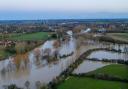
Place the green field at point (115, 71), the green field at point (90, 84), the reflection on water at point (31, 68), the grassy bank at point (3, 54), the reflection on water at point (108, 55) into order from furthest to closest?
the grassy bank at point (3, 54) < the reflection on water at point (108, 55) < the reflection on water at point (31, 68) < the green field at point (115, 71) < the green field at point (90, 84)

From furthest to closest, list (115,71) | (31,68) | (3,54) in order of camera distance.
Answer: (3,54), (31,68), (115,71)

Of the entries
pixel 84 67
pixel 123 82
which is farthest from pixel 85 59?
pixel 123 82

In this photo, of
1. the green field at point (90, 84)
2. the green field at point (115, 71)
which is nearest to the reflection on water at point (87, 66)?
the green field at point (115, 71)

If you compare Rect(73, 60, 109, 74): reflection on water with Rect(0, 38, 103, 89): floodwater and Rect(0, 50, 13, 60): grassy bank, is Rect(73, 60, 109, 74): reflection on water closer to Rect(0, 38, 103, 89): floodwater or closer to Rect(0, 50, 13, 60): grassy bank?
Rect(0, 38, 103, 89): floodwater

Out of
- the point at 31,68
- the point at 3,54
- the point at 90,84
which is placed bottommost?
the point at 3,54

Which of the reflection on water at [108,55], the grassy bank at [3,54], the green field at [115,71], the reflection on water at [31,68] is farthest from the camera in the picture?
the grassy bank at [3,54]

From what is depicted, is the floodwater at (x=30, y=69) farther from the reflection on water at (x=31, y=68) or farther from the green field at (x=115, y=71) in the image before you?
the green field at (x=115, y=71)

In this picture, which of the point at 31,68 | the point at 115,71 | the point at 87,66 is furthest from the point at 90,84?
the point at 31,68

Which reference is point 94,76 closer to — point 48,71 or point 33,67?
point 48,71

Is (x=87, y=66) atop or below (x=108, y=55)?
atop

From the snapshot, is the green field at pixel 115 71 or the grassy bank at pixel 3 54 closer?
the green field at pixel 115 71

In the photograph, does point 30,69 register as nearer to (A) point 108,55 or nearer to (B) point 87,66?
(B) point 87,66
